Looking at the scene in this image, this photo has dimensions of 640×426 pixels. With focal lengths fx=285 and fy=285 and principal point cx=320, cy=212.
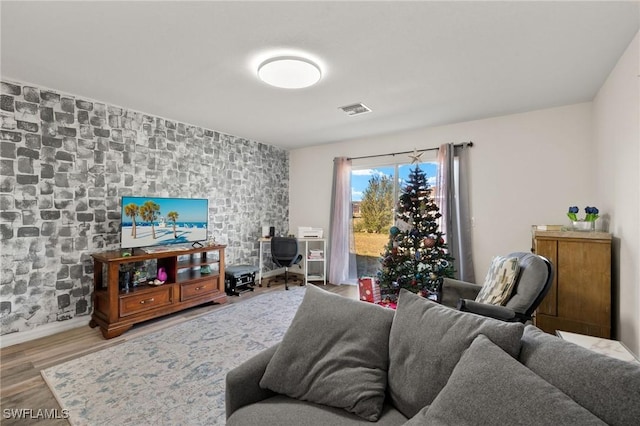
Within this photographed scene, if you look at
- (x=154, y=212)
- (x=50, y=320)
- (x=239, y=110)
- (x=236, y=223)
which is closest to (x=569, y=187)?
(x=239, y=110)

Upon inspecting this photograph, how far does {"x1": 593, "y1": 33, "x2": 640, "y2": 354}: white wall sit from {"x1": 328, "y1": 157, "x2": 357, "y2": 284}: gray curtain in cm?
325

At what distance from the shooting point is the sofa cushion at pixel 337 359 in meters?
1.17

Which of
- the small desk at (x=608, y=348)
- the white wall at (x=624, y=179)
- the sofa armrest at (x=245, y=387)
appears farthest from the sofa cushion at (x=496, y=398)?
the white wall at (x=624, y=179)

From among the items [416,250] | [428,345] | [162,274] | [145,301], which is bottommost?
[145,301]

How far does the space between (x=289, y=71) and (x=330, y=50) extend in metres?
0.39

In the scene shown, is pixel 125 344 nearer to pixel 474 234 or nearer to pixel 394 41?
pixel 394 41

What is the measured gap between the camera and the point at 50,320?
9.77 ft

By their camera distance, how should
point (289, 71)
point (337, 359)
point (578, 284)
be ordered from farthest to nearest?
point (578, 284), point (289, 71), point (337, 359)

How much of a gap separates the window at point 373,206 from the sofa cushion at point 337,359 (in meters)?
3.47

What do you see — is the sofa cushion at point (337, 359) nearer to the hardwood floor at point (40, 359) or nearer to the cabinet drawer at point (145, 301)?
the hardwood floor at point (40, 359)

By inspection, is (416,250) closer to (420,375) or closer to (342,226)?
(342,226)

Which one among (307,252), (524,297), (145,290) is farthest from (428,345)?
(307,252)

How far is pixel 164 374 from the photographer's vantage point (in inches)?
88.6

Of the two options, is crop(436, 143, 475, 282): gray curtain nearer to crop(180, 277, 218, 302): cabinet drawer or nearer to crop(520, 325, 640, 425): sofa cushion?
crop(520, 325, 640, 425): sofa cushion
